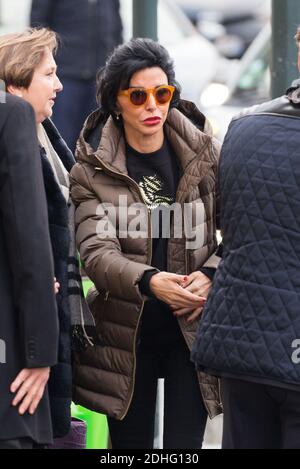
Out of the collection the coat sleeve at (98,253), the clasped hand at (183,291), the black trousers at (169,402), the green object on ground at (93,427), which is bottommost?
the green object on ground at (93,427)

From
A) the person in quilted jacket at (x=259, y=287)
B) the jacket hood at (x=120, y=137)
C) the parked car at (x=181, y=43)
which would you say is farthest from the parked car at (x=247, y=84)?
the person in quilted jacket at (x=259, y=287)

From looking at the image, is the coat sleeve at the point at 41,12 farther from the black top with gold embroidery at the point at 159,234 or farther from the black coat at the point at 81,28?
the black top with gold embroidery at the point at 159,234

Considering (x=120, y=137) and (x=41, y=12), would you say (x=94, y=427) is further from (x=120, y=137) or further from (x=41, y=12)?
(x=41, y=12)

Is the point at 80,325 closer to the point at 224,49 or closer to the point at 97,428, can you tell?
the point at 97,428

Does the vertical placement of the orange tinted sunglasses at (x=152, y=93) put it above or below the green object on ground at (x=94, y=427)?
above

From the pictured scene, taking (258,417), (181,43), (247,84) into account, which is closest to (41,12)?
(258,417)

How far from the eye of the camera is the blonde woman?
14.7ft

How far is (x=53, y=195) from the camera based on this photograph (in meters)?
4.42

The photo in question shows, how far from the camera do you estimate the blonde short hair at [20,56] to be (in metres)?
4.64

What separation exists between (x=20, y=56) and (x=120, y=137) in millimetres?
546

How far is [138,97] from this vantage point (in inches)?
194

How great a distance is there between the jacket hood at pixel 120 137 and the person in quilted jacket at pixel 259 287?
0.78 metres

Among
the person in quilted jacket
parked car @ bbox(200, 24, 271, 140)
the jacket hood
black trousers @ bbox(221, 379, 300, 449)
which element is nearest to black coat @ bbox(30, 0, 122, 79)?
the jacket hood

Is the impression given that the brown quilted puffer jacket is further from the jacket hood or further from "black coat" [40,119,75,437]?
"black coat" [40,119,75,437]
